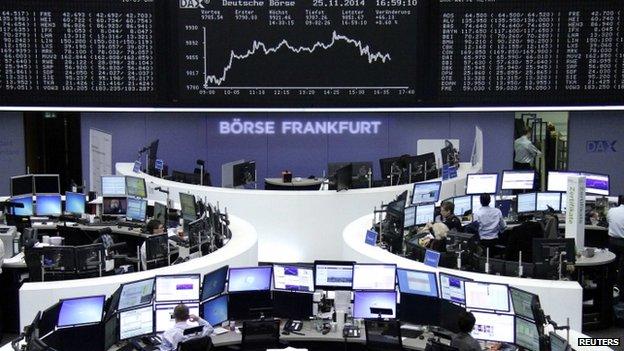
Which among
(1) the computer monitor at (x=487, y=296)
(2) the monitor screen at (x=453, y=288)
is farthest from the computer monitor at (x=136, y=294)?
(1) the computer monitor at (x=487, y=296)

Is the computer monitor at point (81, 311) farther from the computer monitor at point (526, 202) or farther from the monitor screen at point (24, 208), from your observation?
the computer monitor at point (526, 202)

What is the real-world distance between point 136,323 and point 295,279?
5.11 feet

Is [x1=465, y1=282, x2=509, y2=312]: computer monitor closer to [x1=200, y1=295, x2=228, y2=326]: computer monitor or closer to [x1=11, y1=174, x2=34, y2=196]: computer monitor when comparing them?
[x1=200, y1=295, x2=228, y2=326]: computer monitor

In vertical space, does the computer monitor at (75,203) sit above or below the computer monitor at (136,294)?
above

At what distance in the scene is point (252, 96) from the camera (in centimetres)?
1359

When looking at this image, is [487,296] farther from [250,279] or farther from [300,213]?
[300,213]

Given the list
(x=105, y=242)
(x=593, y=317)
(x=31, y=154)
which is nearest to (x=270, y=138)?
(x=31, y=154)

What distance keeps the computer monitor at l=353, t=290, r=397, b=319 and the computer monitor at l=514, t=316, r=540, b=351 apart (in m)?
1.24

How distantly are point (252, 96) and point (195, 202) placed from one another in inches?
105

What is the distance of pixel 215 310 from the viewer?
8555 millimetres

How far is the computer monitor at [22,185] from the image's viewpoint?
43.7 feet

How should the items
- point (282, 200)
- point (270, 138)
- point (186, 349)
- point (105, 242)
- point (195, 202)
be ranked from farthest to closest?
point (270, 138)
point (282, 200)
point (195, 202)
point (105, 242)
point (186, 349)

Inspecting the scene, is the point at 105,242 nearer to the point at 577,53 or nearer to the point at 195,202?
the point at 195,202

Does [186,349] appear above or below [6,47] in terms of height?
below
